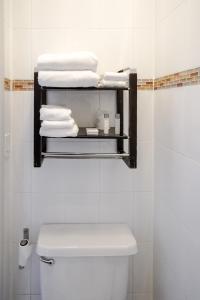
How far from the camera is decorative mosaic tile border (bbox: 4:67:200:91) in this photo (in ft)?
4.20

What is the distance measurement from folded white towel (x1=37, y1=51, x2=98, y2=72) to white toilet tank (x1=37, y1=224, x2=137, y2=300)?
0.78 metres

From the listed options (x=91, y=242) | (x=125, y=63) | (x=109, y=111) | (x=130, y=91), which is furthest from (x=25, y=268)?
(x=125, y=63)

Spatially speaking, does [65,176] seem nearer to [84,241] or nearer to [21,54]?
[84,241]

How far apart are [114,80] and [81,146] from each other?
424 millimetres

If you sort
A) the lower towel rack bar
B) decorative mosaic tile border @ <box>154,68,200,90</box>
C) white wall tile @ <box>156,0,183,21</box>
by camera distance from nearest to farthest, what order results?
1. decorative mosaic tile border @ <box>154,68,200,90</box>
2. white wall tile @ <box>156,0,183,21</box>
3. the lower towel rack bar

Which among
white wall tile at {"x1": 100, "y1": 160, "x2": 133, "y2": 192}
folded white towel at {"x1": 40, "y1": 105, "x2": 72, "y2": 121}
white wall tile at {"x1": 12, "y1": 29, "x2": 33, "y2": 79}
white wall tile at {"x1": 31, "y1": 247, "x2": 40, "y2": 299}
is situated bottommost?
white wall tile at {"x1": 31, "y1": 247, "x2": 40, "y2": 299}

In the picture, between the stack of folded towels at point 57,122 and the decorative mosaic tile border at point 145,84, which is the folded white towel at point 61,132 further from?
the decorative mosaic tile border at point 145,84

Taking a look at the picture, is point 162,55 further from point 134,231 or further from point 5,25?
point 134,231

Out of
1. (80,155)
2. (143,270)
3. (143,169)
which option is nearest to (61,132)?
(80,155)

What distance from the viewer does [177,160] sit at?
1.48 meters

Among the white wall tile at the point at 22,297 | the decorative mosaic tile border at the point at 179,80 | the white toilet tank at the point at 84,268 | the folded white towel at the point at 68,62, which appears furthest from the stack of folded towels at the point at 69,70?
the white wall tile at the point at 22,297

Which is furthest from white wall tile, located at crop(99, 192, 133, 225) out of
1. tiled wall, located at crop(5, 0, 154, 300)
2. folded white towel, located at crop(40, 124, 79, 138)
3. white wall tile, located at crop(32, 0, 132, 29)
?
white wall tile, located at crop(32, 0, 132, 29)

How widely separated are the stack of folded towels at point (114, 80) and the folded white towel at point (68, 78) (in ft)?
0.22

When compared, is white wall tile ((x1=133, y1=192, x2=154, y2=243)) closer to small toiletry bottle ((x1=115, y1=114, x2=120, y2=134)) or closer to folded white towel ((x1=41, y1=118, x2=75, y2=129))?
small toiletry bottle ((x1=115, y1=114, x2=120, y2=134))
